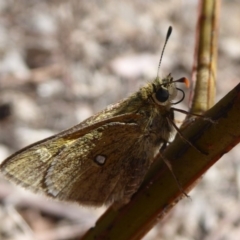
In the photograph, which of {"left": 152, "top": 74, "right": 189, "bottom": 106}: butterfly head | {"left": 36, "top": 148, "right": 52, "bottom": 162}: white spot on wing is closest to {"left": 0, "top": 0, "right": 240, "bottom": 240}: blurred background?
{"left": 152, "top": 74, "right": 189, "bottom": 106}: butterfly head

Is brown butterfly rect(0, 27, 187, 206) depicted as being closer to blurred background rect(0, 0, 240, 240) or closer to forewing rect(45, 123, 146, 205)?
forewing rect(45, 123, 146, 205)

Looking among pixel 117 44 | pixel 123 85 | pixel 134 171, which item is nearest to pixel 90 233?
pixel 134 171

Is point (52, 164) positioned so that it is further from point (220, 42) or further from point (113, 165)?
point (220, 42)

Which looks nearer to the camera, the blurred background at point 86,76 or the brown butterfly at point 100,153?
the brown butterfly at point 100,153

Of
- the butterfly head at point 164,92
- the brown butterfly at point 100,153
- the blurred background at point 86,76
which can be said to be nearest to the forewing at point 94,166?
the brown butterfly at point 100,153

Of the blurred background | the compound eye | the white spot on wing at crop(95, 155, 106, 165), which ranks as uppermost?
the blurred background

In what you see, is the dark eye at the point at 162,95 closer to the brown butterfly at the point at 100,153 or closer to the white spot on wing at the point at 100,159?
the brown butterfly at the point at 100,153

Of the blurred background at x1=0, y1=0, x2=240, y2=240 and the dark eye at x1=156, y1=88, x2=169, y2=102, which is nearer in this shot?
the dark eye at x1=156, y1=88, x2=169, y2=102
